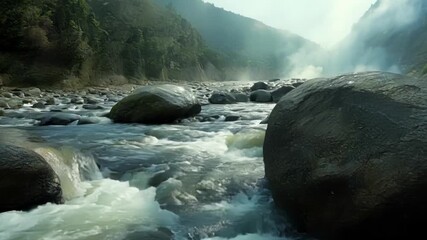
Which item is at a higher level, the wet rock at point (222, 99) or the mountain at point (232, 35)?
the mountain at point (232, 35)

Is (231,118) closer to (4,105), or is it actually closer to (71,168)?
(71,168)

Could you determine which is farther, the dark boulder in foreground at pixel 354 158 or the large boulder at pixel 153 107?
the large boulder at pixel 153 107

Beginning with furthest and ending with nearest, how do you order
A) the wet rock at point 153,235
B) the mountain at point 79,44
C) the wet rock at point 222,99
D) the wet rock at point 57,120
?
the mountain at point 79,44 < the wet rock at point 222,99 < the wet rock at point 57,120 < the wet rock at point 153,235

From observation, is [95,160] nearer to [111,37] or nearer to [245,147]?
[245,147]

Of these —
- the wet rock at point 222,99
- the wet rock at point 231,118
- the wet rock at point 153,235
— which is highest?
the wet rock at point 222,99

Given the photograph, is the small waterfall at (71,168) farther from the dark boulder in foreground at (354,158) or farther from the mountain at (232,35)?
the mountain at (232,35)

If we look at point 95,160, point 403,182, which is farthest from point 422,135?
point 95,160

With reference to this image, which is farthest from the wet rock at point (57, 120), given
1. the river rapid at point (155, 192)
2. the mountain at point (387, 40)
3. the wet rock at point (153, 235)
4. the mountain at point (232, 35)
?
the mountain at point (232, 35)

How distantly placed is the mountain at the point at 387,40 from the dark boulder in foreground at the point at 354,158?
9069 cm

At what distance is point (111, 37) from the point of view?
53812 millimetres

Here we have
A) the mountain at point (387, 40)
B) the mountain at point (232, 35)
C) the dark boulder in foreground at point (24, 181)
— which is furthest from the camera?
the mountain at point (232, 35)

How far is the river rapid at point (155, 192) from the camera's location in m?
4.64

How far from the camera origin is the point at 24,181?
512 centimetres

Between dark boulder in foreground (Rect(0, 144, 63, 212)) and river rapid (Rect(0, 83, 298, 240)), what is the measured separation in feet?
0.54
